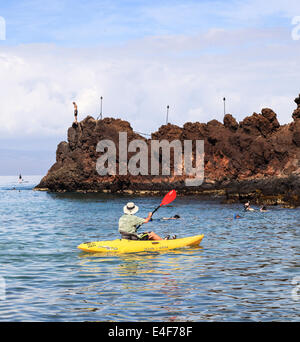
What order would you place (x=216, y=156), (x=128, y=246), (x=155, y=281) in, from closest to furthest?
(x=155, y=281) → (x=128, y=246) → (x=216, y=156)

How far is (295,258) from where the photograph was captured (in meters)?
18.2

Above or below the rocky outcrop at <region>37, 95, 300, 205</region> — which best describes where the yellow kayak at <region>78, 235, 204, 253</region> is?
below

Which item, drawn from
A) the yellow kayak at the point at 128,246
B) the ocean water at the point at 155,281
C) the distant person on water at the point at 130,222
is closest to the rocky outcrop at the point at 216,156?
the ocean water at the point at 155,281

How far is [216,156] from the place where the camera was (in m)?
85.1

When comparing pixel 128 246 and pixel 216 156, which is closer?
pixel 128 246

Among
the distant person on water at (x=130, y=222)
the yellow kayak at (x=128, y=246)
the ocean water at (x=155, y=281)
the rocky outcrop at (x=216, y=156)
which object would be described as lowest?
the ocean water at (x=155, y=281)

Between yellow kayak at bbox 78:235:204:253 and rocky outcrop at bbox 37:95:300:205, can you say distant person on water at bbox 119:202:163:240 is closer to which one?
yellow kayak at bbox 78:235:204:253

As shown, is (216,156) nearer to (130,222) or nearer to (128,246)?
(130,222)

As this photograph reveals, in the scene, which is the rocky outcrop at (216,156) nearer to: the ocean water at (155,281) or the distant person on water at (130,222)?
the ocean water at (155,281)

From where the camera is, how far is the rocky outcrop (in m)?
78.2

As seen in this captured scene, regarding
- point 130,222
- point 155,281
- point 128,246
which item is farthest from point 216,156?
point 155,281

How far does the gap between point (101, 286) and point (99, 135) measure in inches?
3404

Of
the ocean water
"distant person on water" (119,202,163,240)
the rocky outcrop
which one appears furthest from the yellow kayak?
the rocky outcrop

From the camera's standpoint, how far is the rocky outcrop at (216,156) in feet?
257
